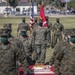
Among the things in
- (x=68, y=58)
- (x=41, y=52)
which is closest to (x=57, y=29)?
(x=41, y=52)

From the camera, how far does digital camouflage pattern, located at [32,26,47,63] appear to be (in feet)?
42.0

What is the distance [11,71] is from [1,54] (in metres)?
0.38

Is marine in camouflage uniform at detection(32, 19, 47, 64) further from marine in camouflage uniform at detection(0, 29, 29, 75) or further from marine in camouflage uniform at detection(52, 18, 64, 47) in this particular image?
marine in camouflage uniform at detection(0, 29, 29, 75)

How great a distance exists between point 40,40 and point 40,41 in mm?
36

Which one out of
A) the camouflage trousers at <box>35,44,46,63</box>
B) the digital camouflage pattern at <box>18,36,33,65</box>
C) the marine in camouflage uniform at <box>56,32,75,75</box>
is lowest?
the camouflage trousers at <box>35,44,46,63</box>

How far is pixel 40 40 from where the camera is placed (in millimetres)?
12969

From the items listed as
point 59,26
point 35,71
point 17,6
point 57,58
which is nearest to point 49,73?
point 35,71

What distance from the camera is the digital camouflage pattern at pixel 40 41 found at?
12812 mm

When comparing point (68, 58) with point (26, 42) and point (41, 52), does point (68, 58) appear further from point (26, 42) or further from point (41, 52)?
point (41, 52)

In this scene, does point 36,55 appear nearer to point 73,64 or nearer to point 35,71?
point 35,71

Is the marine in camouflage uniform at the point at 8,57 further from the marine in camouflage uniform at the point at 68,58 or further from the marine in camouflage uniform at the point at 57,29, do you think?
the marine in camouflage uniform at the point at 57,29

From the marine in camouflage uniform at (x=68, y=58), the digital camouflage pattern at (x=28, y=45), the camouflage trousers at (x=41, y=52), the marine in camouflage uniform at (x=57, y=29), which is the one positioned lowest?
the marine in camouflage uniform at (x=57, y=29)

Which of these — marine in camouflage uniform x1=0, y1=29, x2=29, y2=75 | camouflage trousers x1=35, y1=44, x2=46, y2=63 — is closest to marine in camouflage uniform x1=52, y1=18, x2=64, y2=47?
camouflage trousers x1=35, y1=44, x2=46, y2=63

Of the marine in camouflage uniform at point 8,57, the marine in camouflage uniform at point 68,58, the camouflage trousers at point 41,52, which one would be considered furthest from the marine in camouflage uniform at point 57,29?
the marine in camouflage uniform at point 8,57
